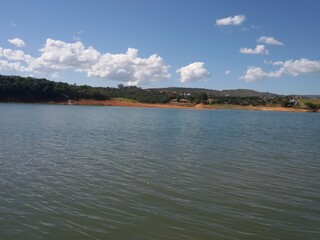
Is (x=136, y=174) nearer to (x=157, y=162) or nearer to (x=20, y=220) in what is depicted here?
(x=157, y=162)

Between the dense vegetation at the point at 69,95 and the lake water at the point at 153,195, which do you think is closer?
the lake water at the point at 153,195

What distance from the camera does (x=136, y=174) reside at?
16812 mm

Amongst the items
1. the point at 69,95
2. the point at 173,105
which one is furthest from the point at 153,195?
the point at 173,105

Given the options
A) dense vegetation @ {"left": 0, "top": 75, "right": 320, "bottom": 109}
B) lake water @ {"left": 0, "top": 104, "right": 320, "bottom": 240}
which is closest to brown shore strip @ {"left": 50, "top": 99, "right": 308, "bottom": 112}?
dense vegetation @ {"left": 0, "top": 75, "right": 320, "bottom": 109}

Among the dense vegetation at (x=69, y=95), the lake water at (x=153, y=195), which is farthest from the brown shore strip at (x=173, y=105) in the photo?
the lake water at (x=153, y=195)

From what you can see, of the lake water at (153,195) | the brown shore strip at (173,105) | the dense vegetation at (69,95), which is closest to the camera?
the lake water at (153,195)

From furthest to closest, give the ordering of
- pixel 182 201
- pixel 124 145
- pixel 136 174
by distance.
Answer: pixel 124 145
pixel 136 174
pixel 182 201

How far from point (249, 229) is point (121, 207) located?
419 cm

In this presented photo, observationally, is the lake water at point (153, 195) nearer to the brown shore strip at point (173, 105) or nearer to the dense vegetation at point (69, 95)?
the dense vegetation at point (69, 95)

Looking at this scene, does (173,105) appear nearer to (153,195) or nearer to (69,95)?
(69,95)

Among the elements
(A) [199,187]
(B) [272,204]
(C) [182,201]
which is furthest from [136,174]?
(B) [272,204]

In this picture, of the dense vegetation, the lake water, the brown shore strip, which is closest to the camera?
the lake water

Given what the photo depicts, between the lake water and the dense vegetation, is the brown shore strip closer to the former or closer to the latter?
the dense vegetation

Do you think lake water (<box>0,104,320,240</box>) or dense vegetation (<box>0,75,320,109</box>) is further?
dense vegetation (<box>0,75,320,109</box>)
